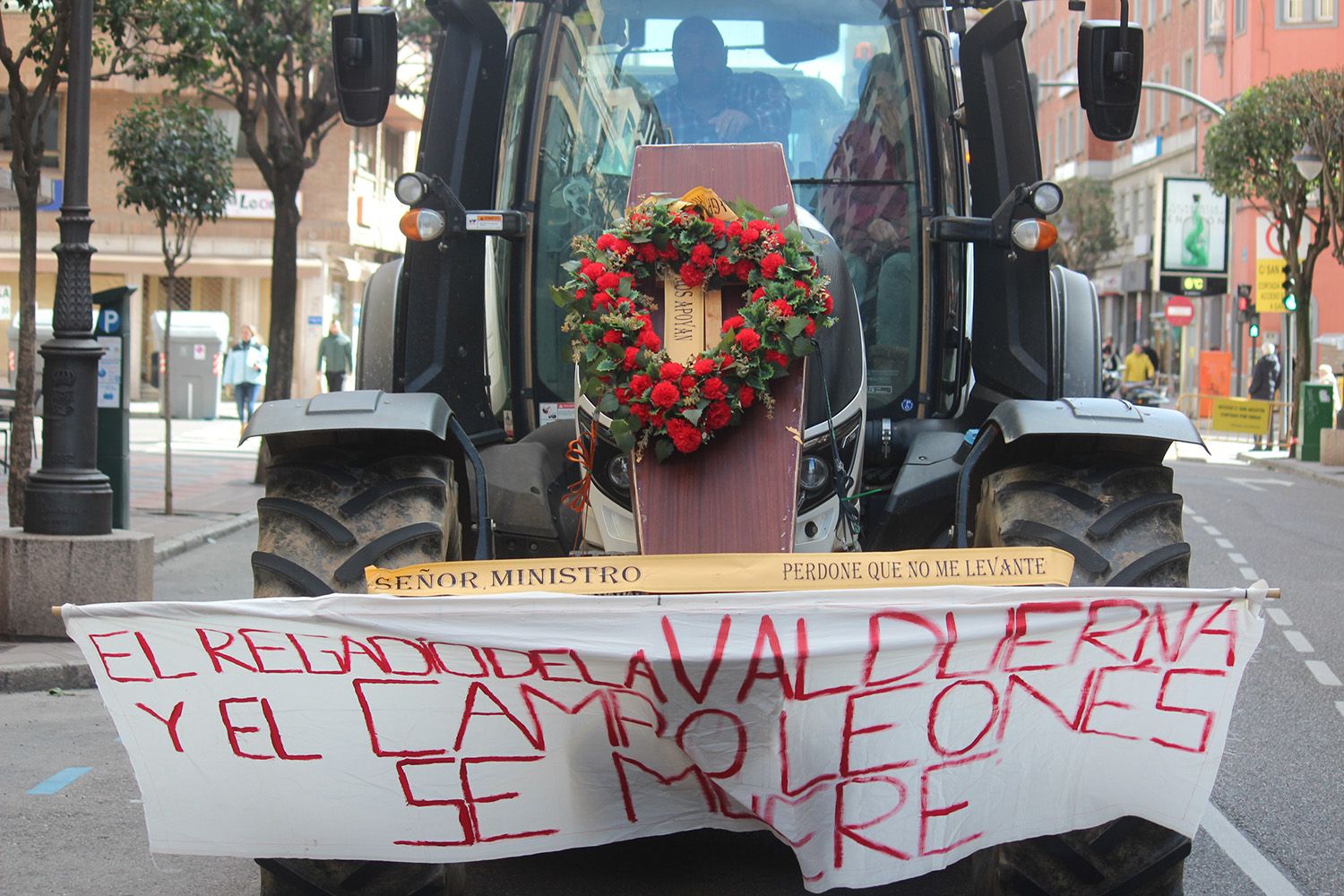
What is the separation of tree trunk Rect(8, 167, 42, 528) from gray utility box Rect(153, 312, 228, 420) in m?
20.6

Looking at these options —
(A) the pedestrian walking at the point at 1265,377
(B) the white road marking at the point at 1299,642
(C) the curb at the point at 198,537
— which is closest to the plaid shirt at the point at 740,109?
(B) the white road marking at the point at 1299,642

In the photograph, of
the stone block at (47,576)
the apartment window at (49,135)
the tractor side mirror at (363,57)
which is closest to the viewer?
the tractor side mirror at (363,57)

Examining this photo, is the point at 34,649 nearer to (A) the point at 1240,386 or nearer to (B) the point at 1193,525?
(B) the point at 1193,525

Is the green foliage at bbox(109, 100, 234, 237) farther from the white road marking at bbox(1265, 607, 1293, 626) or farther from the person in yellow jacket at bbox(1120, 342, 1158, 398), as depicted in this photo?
the person in yellow jacket at bbox(1120, 342, 1158, 398)

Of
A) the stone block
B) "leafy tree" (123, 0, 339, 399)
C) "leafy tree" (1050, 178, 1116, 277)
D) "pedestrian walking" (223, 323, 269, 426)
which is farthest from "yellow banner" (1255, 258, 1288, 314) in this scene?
the stone block

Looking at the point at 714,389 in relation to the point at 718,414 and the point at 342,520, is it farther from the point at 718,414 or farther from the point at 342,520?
the point at 342,520

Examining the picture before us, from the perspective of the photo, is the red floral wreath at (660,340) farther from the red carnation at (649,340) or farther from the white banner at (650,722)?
the white banner at (650,722)

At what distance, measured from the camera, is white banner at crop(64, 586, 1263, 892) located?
12.7ft

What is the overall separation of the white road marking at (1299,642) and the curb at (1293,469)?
14455 mm

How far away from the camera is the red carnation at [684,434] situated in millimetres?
4332

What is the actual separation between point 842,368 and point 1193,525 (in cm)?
1316

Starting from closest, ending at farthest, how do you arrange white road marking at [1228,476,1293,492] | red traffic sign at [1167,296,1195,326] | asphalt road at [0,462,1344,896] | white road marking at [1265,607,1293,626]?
asphalt road at [0,462,1344,896], white road marking at [1265,607,1293,626], white road marking at [1228,476,1293,492], red traffic sign at [1167,296,1195,326]

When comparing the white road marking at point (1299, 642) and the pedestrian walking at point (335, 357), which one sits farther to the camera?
the pedestrian walking at point (335, 357)

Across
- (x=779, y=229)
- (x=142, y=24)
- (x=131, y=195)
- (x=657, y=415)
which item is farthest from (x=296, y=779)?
(x=131, y=195)
